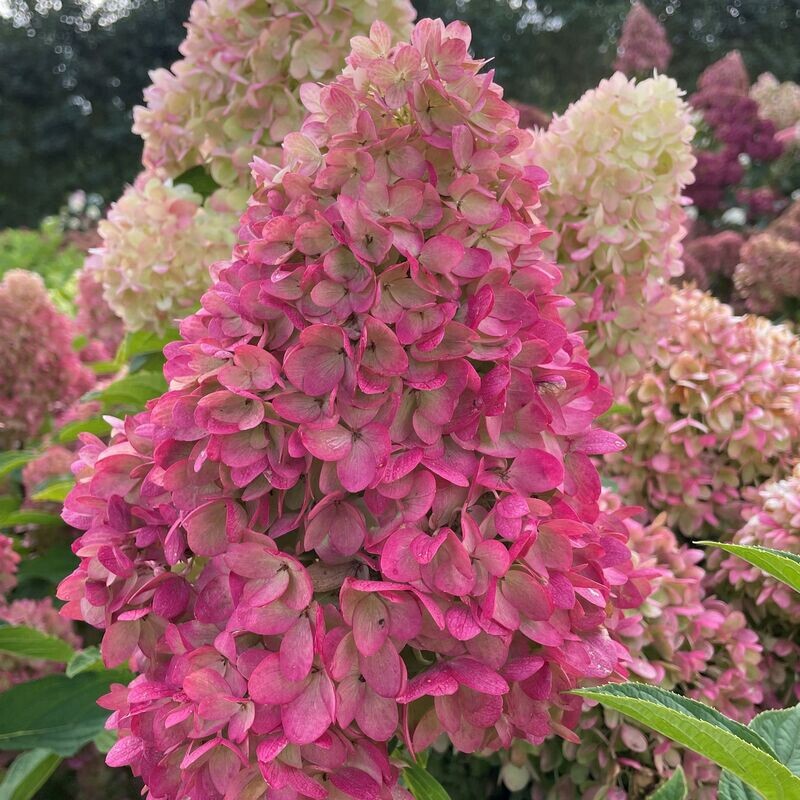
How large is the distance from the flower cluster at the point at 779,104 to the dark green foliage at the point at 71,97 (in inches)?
378

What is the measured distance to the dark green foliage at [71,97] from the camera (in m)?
12.4

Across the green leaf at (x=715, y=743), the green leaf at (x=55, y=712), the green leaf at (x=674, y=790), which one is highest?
the green leaf at (x=715, y=743)

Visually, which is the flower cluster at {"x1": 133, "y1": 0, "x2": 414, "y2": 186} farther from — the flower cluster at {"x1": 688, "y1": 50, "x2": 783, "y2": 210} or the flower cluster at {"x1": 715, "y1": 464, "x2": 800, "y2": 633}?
the flower cluster at {"x1": 688, "y1": 50, "x2": 783, "y2": 210}

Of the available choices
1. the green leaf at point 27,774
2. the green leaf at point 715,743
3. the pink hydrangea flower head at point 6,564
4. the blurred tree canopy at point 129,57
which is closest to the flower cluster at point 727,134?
the pink hydrangea flower head at point 6,564

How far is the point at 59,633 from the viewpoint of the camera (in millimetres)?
1329

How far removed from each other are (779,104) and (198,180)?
422cm

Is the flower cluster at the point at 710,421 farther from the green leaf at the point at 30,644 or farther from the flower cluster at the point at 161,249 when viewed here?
the green leaf at the point at 30,644

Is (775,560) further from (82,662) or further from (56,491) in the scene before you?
(56,491)

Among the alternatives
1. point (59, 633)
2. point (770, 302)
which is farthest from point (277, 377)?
point (770, 302)

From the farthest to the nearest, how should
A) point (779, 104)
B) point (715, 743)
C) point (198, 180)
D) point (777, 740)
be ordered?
point (779, 104) < point (198, 180) < point (777, 740) < point (715, 743)

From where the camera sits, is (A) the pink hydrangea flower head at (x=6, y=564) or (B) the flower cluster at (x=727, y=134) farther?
(B) the flower cluster at (x=727, y=134)

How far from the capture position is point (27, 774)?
1.12 meters

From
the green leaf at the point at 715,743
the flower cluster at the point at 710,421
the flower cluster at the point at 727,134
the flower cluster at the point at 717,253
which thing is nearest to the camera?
the green leaf at the point at 715,743

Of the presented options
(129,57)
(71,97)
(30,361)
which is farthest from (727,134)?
(71,97)
